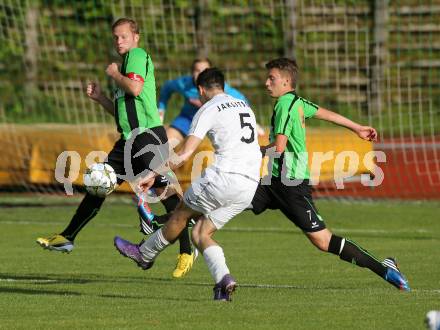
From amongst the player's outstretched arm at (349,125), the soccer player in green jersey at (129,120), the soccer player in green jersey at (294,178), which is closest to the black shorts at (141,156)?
the soccer player in green jersey at (129,120)

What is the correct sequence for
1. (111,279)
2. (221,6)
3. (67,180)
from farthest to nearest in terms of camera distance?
(221,6) → (67,180) → (111,279)

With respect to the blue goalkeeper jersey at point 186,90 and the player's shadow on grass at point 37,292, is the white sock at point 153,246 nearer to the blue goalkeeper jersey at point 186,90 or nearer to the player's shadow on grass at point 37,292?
the player's shadow on grass at point 37,292

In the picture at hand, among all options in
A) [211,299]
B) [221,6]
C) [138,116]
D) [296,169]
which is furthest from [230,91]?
[221,6]

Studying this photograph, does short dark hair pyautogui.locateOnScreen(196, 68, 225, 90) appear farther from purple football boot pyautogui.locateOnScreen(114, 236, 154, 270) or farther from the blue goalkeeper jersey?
the blue goalkeeper jersey

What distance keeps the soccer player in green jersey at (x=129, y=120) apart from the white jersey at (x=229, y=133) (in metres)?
1.98

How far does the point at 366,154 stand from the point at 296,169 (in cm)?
898

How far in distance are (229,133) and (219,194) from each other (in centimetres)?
45

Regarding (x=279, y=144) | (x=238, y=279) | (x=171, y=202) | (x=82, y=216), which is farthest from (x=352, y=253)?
(x=82, y=216)

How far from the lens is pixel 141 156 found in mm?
10352

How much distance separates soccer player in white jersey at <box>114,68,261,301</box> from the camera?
8.23 metres

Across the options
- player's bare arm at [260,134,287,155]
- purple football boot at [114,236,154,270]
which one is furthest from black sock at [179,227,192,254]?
player's bare arm at [260,134,287,155]

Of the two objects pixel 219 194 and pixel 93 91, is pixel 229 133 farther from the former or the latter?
pixel 93 91

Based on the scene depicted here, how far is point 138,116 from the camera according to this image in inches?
411

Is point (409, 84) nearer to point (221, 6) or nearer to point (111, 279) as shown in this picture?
point (221, 6)
